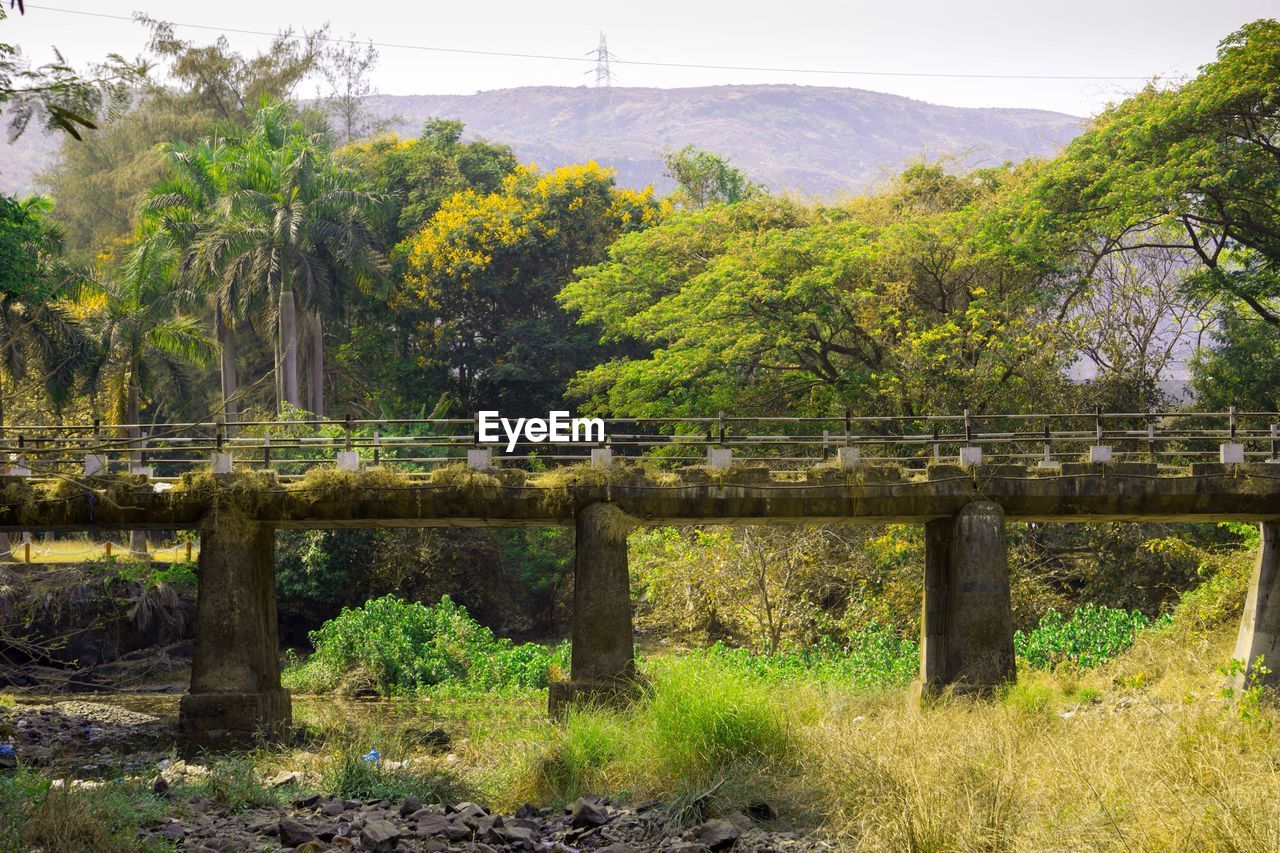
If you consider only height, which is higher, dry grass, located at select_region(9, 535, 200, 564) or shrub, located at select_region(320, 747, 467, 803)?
dry grass, located at select_region(9, 535, 200, 564)

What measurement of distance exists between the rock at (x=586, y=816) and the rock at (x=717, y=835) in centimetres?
124

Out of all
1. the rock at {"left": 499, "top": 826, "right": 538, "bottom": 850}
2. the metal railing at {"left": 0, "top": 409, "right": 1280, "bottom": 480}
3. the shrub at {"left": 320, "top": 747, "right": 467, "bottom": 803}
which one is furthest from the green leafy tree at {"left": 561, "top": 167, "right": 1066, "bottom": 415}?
the rock at {"left": 499, "top": 826, "right": 538, "bottom": 850}

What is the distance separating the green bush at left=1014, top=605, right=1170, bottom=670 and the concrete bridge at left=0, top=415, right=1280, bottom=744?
3.72m

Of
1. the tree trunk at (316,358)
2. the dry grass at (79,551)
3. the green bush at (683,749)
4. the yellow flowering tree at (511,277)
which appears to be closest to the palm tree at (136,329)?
the dry grass at (79,551)

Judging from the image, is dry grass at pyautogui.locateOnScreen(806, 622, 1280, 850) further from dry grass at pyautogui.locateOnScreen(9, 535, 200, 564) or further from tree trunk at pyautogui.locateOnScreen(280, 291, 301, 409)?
tree trunk at pyautogui.locateOnScreen(280, 291, 301, 409)

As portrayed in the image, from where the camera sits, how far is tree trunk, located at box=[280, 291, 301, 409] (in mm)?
38344

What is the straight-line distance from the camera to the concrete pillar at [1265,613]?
870 inches

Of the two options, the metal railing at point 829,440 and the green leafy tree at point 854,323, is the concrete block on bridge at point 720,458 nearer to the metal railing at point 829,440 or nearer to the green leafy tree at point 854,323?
the metal railing at point 829,440

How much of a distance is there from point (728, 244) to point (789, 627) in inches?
439

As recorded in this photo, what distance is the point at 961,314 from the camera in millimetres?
32688

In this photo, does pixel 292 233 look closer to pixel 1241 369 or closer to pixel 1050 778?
pixel 1241 369

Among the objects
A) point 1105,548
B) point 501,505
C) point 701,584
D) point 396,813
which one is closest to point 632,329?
point 701,584

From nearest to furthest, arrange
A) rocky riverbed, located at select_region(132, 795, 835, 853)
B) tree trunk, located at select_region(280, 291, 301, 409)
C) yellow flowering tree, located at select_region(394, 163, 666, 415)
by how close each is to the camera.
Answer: rocky riverbed, located at select_region(132, 795, 835, 853) → tree trunk, located at select_region(280, 291, 301, 409) → yellow flowering tree, located at select_region(394, 163, 666, 415)

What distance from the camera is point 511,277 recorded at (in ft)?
148
